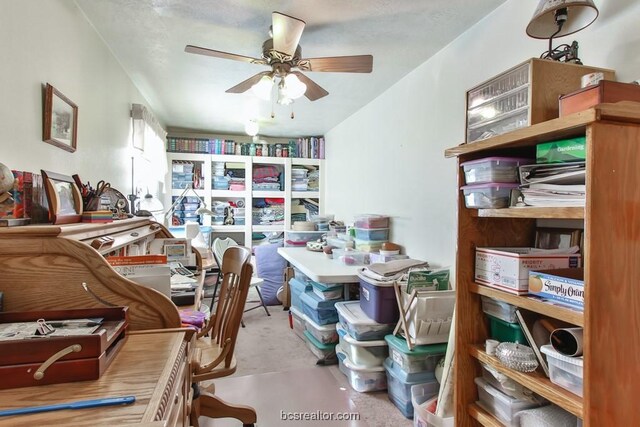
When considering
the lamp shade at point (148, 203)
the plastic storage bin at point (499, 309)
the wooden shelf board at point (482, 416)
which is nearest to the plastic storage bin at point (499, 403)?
the wooden shelf board at point (482, 416)

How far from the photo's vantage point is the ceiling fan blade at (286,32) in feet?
5.39

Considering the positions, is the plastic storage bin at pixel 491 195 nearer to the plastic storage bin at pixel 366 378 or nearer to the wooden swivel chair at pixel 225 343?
the wooden swivel chair at pixel 225 343

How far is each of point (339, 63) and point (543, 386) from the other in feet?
5.95

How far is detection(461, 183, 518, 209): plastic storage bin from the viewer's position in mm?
1221

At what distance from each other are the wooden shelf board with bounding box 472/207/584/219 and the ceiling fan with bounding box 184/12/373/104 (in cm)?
116

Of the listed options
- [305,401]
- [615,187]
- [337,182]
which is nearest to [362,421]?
[305,401]

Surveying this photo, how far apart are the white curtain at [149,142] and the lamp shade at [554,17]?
277 centimetres

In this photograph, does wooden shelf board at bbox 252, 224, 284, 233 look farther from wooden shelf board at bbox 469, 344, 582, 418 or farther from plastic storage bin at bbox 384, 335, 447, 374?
wooden shelf board at bbox 469, 344, 582, 418

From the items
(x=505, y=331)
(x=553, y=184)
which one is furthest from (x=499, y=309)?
(x=553, y=184)

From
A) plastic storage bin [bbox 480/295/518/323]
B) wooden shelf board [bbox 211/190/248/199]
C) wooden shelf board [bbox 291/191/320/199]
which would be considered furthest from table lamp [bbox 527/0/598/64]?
wooden shelf board [bbox 211/190/248/199]

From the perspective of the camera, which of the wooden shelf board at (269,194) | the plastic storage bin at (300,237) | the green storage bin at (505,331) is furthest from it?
the wooden shelf board at (269,194)

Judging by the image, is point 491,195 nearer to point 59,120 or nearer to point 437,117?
point 437,117

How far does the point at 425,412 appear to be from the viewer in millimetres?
1646

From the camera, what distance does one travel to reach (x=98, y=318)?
0.90 metres
